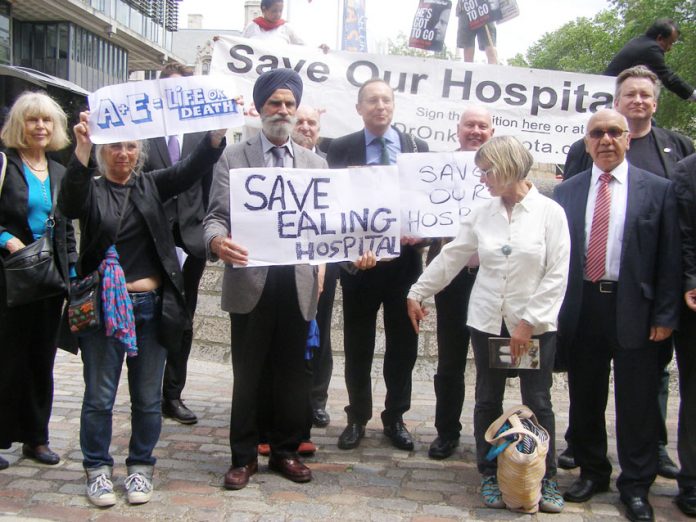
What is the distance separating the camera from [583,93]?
6.93 meters

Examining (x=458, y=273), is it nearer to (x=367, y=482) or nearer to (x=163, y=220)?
(x=367, y=482)

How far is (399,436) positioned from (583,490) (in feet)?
4.23

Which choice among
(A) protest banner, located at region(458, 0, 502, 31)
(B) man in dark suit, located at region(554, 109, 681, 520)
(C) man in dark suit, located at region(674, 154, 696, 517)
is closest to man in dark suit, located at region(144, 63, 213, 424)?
(B) man in dark suit, located at region(554, 109, 681, 520)

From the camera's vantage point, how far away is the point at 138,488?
13.6 feet

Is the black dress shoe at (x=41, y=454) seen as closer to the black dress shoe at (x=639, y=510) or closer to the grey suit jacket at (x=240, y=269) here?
the grey suit jacket at (x=240, y=269)

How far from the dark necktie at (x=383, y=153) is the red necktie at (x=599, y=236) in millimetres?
1445

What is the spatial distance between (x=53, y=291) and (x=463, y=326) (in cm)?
251

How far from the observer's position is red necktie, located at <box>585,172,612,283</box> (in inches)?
163

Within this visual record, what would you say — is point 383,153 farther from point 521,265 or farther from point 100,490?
point 100,490

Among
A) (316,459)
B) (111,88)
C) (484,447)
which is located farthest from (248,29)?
(484,447)

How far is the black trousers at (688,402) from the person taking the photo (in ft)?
13.4

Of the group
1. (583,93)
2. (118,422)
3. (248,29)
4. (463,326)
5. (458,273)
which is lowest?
(118,422)

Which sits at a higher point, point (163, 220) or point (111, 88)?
point (111, 88)

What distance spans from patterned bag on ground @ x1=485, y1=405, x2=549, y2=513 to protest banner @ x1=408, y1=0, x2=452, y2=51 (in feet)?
23.5
